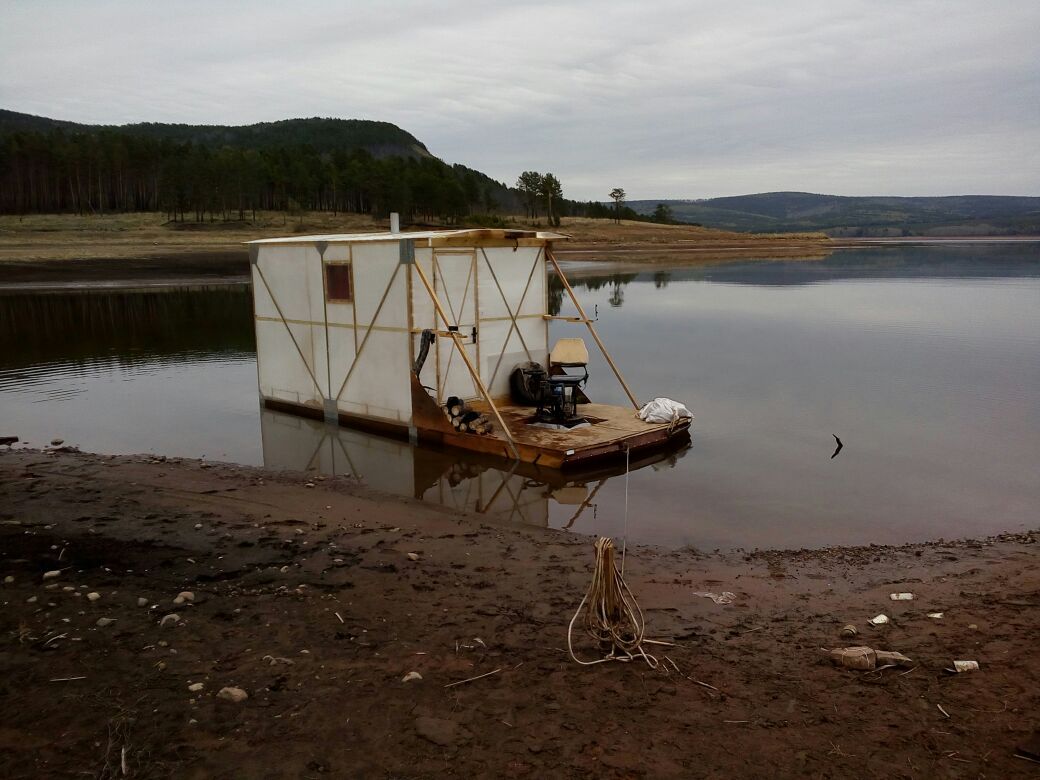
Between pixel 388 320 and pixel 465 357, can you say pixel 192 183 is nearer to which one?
pixel 388 320

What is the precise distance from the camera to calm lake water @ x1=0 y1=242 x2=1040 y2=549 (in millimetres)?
12039

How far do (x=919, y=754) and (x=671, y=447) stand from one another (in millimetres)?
10422

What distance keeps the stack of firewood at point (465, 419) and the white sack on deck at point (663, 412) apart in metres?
3.18

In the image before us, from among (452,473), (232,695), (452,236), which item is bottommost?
(452,473)

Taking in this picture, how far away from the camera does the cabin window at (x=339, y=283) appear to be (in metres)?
16.6

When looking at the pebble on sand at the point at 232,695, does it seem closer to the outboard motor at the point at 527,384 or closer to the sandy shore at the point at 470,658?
the sandy shore at the point at 470,658

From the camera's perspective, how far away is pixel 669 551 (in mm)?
10141

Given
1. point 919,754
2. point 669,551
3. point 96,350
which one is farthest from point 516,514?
point 96,350

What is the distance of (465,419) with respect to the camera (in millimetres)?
14992

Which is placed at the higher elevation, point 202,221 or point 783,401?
point 202,221

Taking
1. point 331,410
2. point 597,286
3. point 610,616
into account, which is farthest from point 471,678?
point 597,286

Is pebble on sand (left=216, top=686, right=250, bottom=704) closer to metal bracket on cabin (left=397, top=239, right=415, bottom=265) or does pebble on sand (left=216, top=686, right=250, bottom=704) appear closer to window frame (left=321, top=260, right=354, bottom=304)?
metal bracket on cabin (left=397, top=239, right=415, bottom=265)

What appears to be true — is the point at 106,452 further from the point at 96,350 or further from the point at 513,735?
the point at 96,350

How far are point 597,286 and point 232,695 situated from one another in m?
49.7
